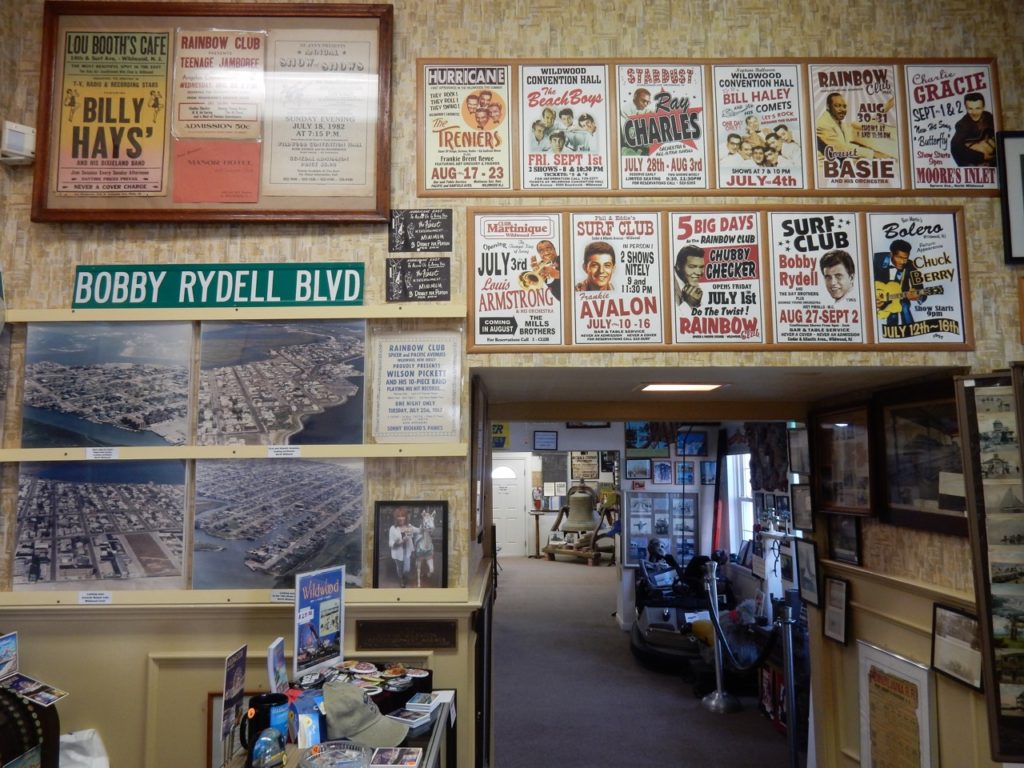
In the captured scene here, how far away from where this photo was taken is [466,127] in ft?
9.29

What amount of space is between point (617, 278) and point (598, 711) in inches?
164

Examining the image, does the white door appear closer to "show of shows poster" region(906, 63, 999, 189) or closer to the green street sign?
the green street sign

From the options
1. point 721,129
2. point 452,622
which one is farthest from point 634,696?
point 721,129

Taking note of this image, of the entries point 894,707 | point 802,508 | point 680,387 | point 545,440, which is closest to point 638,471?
point 545,440

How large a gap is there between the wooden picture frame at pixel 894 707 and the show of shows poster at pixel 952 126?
2067mm

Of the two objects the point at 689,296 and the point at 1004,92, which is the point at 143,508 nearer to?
the point at 689,296

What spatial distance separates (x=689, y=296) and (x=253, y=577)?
6.73ft

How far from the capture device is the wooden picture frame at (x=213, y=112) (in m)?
2.75

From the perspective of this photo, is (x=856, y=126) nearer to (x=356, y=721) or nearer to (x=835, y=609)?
(x=835, y=609)

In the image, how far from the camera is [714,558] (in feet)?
23.4

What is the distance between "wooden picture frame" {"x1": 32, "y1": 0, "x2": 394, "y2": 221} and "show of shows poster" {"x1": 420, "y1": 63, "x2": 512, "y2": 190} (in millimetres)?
185

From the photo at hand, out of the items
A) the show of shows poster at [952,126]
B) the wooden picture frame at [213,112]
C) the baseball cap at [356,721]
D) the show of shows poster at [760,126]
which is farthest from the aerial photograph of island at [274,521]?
the show of shows poster at [952,126]

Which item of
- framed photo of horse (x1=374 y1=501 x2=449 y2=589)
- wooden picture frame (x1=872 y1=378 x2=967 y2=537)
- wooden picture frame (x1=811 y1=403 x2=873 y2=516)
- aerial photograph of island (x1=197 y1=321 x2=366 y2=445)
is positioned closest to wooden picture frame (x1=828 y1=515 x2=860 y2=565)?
wooden picture frame (x1=811 y1=403 x2=873 y2=516)

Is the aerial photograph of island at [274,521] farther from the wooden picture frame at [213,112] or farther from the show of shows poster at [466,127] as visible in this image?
the show of shows poster at [466,127]
